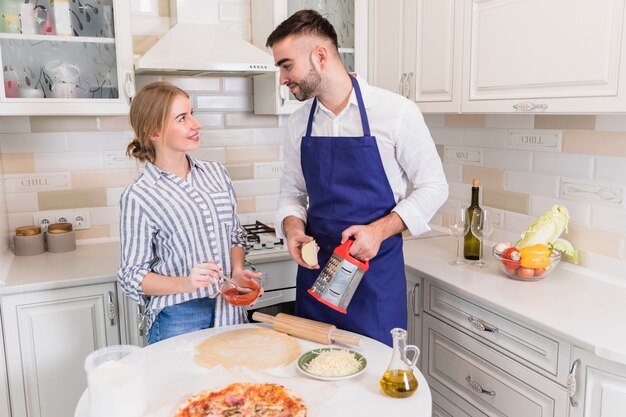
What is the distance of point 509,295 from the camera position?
1955 mm

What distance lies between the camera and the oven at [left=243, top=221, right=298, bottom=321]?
2.50 m

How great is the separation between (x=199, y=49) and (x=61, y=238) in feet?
3.43

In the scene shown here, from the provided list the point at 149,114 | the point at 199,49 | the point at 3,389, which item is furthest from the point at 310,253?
the point at 3,389

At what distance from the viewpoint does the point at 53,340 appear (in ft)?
7.41

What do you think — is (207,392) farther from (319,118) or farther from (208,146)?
(208,146)

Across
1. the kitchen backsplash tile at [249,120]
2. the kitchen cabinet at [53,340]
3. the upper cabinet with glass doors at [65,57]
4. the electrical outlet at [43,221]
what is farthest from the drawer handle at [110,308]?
→ the kitchen backsplash tile at [249,120]

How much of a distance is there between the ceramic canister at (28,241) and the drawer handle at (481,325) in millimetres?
1855

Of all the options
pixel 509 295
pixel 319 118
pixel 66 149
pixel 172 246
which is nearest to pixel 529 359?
pixel 509 295

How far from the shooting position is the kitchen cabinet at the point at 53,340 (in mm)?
2201

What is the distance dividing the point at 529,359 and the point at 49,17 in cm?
219

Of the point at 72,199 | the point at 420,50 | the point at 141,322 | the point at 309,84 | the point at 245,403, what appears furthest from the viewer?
the point at 72,199

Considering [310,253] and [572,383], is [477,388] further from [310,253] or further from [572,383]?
[310,253]

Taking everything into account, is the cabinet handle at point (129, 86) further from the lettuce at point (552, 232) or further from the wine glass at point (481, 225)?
the lettuce at point (552, 232)

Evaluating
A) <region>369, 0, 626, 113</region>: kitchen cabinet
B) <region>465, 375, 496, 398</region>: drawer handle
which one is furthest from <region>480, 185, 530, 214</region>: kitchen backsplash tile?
<region>465, 375, 496, 398</region>: drawer handle
